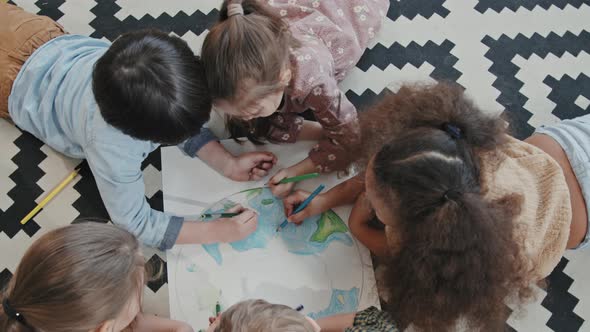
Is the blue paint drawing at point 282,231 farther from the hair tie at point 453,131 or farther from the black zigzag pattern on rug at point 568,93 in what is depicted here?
the black zigzag pattern on rug at point 568,93

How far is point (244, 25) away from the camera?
2.20 feet

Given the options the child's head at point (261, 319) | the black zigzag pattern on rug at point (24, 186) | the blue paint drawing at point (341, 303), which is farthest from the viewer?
the black zigzag pattern on rug at point (24, 186)

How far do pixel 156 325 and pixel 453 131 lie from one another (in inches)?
20.8

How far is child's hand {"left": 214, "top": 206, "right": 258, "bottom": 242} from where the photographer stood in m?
0.83

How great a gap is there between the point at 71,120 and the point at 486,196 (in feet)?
2.21

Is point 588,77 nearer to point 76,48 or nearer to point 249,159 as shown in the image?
point 249,159

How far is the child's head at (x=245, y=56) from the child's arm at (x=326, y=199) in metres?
0.20

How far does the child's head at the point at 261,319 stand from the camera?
22.6 inches

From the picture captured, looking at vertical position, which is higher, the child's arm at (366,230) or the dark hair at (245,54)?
the dark hair at (245,54)

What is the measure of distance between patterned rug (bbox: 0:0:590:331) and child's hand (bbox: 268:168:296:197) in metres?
0.22

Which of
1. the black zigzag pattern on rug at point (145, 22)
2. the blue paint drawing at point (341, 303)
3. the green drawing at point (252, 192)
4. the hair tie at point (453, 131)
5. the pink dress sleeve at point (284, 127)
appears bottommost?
the blue paint drawing at point (341, 303)

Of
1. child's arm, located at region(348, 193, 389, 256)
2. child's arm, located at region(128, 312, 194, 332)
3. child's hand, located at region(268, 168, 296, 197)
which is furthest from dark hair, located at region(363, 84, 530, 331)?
child's arm, located at region(128, 312, 194, 332)

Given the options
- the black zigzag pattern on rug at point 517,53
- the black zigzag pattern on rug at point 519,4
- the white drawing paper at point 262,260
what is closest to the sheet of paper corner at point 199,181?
the white drawing paper at point 262,260

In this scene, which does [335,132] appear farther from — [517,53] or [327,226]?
[517,53]
